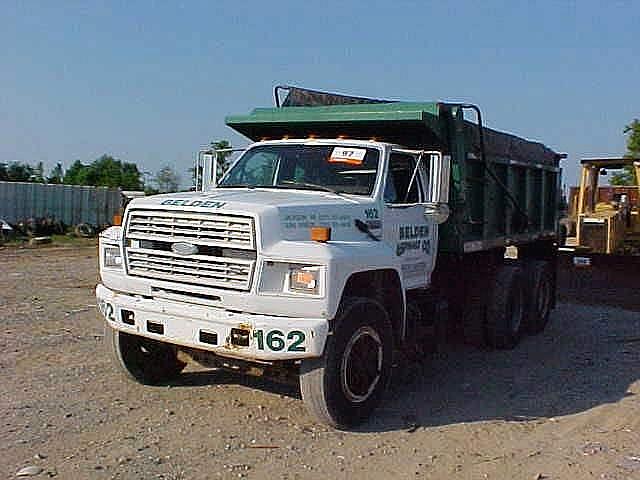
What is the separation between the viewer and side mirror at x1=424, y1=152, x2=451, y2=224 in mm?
7316

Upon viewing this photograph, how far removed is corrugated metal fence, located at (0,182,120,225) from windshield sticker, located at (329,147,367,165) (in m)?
22.8

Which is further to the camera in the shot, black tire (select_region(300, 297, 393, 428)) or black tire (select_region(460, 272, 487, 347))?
black tire (select_region(460, 272, 487, 347))

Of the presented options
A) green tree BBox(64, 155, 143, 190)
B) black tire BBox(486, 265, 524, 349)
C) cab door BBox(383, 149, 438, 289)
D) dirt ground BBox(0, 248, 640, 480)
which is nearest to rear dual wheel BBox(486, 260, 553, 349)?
black tire BBox(486, 265, 524, 349)

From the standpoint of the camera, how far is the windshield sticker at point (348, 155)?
716cm

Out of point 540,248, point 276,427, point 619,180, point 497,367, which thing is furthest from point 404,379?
point 619,180

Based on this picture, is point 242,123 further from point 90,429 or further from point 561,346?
point 561,346

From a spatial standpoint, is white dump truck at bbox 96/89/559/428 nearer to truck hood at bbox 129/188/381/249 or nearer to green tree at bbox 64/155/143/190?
truck hood at bbox 129/188/381/249

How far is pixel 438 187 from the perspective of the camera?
7.37m

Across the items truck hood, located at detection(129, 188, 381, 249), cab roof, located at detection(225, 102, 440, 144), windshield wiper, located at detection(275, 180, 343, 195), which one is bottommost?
truck hood, located at detection(129, 188, 381, 249)

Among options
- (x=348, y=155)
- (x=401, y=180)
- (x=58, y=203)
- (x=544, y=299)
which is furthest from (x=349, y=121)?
(x=58, y=203)

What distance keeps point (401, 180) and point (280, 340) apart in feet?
7.75

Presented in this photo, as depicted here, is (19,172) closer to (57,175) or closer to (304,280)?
(57,175)

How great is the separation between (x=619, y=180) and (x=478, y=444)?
31.7 meters

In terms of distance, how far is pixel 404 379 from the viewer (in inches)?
301
